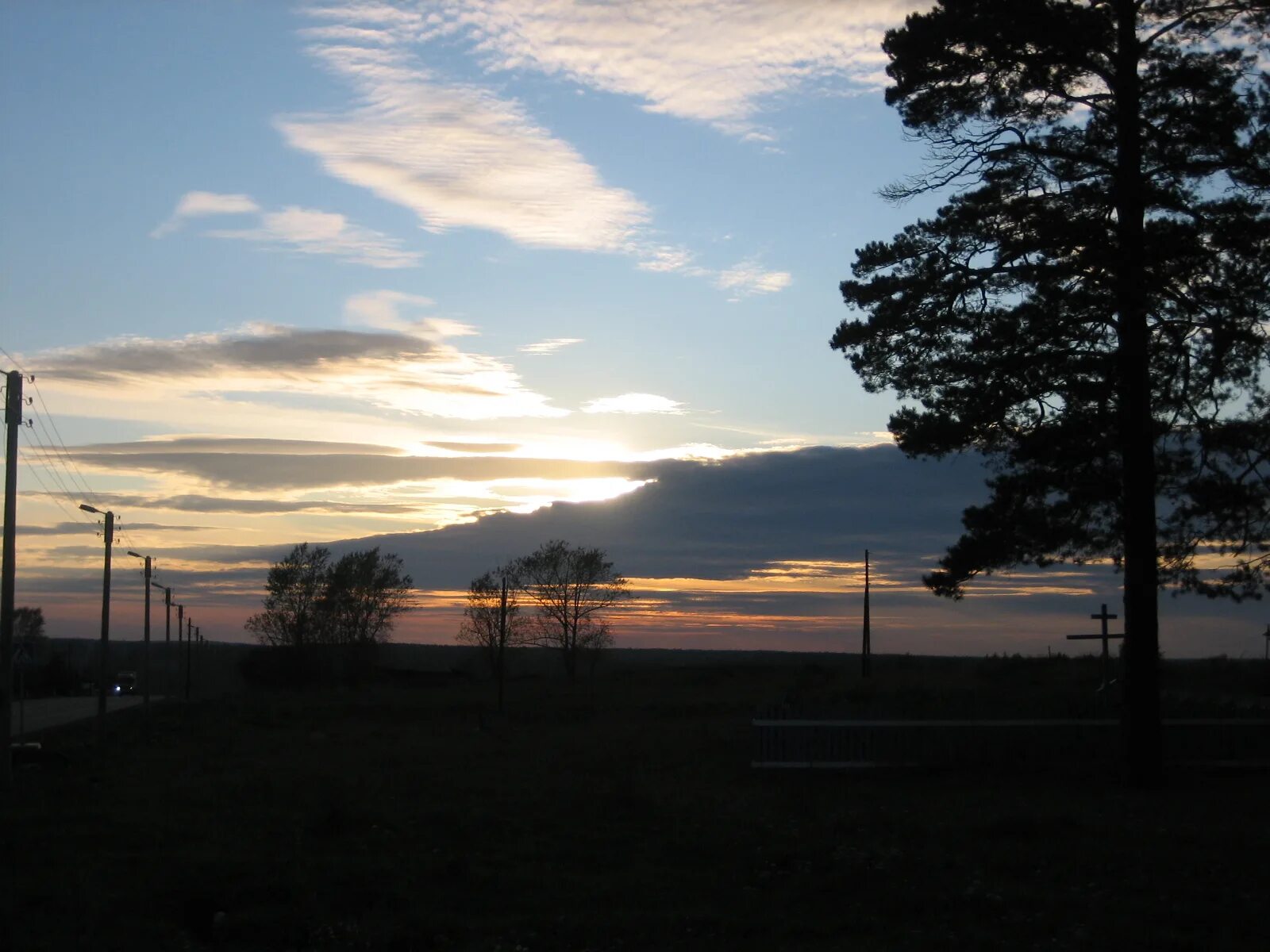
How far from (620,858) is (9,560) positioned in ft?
51.8

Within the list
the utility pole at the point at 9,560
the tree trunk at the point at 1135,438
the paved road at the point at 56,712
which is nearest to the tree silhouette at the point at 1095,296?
the tree trunk at the point at 1135,438

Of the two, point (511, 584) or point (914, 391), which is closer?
point (914, 391)

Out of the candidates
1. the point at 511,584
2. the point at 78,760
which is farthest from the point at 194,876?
the point at 511,584

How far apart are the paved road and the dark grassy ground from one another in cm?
2390

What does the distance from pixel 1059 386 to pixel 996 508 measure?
6.89ft

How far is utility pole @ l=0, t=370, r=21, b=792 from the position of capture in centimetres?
2252

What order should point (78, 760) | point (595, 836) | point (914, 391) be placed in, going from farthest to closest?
point (78, 760) → point (914, 391) → point (595, 836)

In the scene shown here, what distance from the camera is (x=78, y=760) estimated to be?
86.9 feet

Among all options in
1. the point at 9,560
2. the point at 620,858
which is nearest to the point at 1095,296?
the point at 620,858

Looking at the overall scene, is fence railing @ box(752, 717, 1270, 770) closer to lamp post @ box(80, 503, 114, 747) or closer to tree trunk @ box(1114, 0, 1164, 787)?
tree trunk @ box(1114, 0, 1164, 787)

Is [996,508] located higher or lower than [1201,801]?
higher

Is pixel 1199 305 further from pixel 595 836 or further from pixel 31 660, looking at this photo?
pixel 31 660

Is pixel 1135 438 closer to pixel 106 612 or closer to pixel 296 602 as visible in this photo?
pixel 106 612

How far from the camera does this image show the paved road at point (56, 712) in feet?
150
